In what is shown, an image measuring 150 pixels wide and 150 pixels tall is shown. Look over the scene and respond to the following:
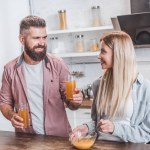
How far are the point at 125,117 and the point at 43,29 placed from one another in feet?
3.00

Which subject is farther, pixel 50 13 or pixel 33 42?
pixel 50 13

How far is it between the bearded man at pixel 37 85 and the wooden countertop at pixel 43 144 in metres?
0.23

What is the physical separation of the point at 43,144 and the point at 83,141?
0.85ft

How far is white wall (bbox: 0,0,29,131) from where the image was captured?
3.49 m

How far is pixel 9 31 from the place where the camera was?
3.60 metres

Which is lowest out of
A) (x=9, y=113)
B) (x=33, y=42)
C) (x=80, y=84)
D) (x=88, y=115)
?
(x=88, y=115)

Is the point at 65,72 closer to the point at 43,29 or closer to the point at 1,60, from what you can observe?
the point at 43,29

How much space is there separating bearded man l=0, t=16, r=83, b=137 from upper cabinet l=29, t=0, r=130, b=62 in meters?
1.39

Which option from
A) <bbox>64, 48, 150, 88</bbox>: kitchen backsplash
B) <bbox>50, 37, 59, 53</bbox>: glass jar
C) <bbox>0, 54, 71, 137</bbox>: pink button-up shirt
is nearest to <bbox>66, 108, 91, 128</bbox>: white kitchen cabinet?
<bbox>64, 48, 150, 88</bbox>: kitchen backsplash

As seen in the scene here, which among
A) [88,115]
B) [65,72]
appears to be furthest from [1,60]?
[65,72]

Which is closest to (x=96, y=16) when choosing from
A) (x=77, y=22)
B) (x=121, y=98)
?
(x=77, y=22)

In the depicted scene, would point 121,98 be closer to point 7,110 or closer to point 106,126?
point 106,126

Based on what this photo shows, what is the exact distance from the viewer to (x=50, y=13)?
3.91 metres

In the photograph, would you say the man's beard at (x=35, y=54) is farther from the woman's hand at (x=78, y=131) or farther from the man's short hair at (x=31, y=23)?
the woman's hand at (x=78, y=131)
